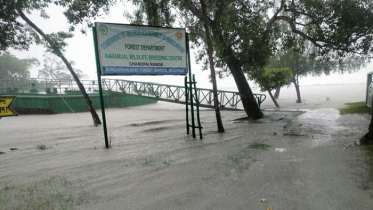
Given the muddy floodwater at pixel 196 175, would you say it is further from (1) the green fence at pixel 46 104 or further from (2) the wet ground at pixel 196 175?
(1) the green fence at pixel 46 104

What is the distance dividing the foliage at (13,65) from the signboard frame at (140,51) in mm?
38275

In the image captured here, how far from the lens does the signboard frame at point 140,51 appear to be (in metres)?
5.32

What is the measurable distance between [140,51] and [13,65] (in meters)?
43.8

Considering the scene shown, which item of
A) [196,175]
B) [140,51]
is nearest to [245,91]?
[140,51]

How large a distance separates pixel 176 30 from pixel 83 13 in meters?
5.02

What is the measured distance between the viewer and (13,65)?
3822 cm

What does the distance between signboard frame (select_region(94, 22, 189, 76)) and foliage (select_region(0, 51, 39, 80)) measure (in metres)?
38.3

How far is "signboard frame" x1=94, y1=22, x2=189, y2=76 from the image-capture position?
532cm

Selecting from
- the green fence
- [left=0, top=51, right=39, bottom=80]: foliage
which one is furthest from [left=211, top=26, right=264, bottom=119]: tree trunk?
[left=0, top=51, right=39, bottom=80]: foliage

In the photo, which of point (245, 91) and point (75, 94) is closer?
point (245, 91)

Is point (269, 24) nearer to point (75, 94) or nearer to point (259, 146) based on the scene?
point (259, 146)

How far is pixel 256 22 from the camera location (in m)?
9.31

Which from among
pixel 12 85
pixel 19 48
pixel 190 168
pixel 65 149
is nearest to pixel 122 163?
pixel 190 168

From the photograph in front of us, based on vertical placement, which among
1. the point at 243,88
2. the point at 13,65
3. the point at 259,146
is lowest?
the point at 259,146
